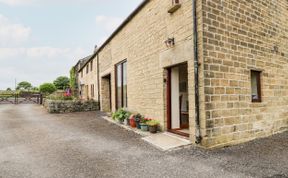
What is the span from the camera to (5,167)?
4.18m

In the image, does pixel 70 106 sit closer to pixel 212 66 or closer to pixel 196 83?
pixel 196 83

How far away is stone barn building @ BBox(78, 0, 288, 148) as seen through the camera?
5.23 meters

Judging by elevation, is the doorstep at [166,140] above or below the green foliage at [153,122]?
below

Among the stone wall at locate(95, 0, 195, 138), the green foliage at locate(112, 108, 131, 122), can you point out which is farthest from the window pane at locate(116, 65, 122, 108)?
the green foliage at locate(112, 108, 131, 122)

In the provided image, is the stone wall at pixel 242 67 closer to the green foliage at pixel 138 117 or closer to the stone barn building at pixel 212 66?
the stone barn building at pixel 212 66

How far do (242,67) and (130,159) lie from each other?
14.0 ft

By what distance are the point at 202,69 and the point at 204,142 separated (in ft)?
6.14

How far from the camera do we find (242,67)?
19.7 feet

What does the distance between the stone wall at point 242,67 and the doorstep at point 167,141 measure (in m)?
0.67

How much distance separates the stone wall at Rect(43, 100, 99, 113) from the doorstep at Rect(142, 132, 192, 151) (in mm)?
10271

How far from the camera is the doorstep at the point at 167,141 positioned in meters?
5.31

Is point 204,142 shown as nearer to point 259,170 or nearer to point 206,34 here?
point 259,170

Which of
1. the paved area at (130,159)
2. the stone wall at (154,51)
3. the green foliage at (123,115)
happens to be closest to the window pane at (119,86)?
the stone wall at (154,51)

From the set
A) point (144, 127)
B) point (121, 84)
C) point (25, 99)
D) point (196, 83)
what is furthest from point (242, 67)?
point (25, 99)
